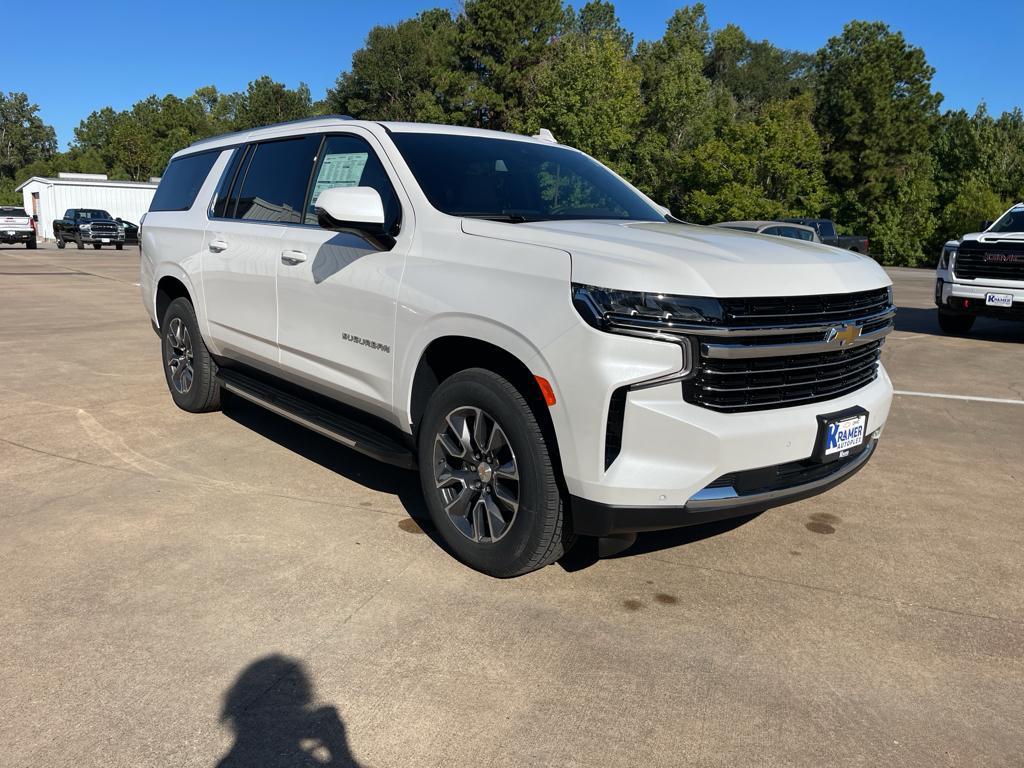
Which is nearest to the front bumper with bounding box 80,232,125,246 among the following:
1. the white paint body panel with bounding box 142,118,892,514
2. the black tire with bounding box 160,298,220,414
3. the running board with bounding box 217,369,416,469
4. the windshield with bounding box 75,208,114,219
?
the windshield with bounding box 75,208,114,219

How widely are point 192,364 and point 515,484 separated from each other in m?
3.57

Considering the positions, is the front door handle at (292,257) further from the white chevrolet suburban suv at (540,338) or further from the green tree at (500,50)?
the green tree at (500,50)

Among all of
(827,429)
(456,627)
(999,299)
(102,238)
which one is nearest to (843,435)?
(827,429)

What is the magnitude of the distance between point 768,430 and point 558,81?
4661cm

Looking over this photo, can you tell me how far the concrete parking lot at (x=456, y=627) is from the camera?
2.55 m

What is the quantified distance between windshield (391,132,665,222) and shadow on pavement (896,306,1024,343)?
30.7 ft

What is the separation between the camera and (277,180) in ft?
16.6

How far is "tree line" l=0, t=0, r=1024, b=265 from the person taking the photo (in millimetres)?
43531

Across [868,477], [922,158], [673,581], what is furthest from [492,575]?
[922,158]

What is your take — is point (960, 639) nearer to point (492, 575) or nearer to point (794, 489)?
point (794, 489)

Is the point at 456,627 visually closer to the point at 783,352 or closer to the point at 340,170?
the point at 783,352

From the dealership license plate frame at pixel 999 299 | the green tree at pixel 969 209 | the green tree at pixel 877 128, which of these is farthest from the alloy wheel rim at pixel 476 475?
the green tree at pixel 877 128

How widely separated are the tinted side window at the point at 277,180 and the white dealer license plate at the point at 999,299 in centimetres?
939

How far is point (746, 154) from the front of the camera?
43.7 meters
